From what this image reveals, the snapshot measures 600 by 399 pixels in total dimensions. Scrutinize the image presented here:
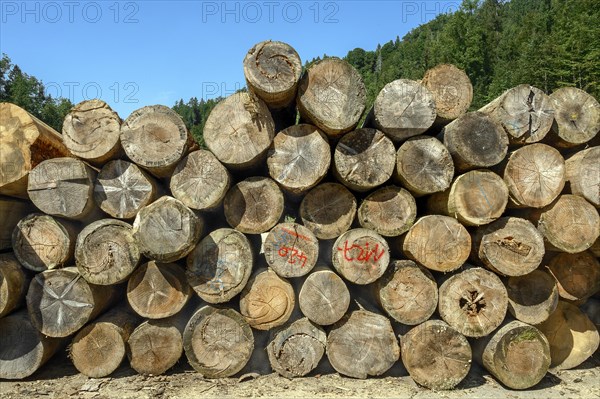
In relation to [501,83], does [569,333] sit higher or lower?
lower

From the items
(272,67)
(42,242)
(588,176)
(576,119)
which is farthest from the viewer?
(576,119)

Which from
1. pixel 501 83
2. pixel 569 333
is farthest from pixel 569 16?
pixel 569 333

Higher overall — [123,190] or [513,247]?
[123,190]

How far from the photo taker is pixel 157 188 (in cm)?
387

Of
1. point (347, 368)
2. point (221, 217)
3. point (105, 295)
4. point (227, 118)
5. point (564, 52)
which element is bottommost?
point (347, 368)

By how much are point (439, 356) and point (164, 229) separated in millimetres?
2710

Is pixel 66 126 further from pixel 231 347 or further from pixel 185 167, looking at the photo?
pixel 231 347

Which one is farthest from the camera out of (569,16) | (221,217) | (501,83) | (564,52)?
(501,83)

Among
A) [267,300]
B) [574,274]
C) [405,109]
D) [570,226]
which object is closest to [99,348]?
[267,300]

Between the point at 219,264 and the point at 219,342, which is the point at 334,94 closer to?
the point at 219,264

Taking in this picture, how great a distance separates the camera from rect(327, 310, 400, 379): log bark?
3.85 meters

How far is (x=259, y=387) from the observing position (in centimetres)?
374

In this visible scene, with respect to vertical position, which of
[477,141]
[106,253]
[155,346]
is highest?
[477,141]

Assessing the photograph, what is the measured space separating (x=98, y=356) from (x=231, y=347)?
1235 mm
